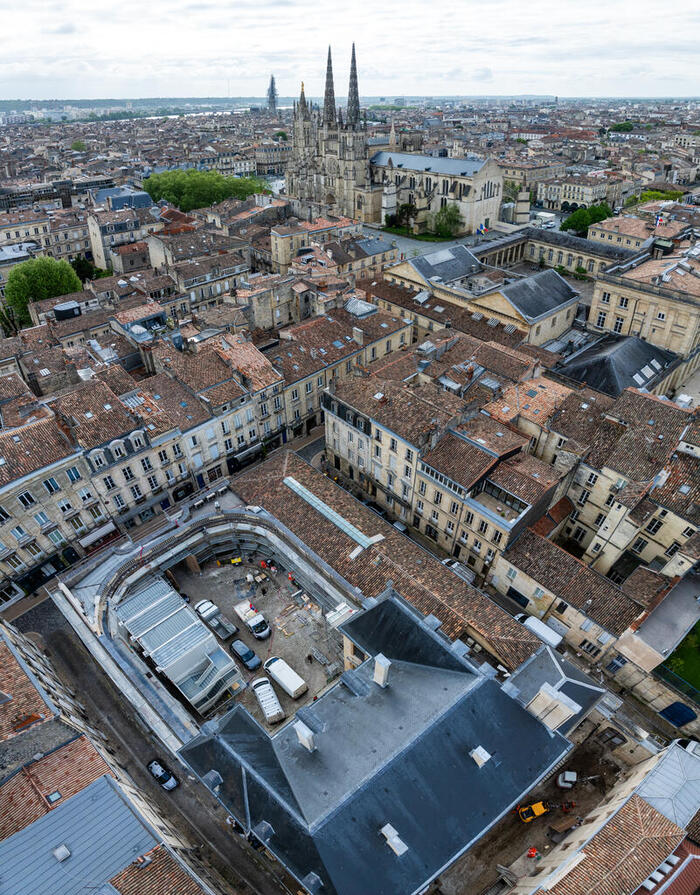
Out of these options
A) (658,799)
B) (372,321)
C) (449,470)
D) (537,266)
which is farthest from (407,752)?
(537,266)

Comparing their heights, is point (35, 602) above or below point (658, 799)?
below

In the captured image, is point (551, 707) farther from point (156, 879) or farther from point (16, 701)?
point (16, 701)

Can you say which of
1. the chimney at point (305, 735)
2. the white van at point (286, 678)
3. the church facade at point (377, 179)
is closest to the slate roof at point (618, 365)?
the white van at point (286, 678)

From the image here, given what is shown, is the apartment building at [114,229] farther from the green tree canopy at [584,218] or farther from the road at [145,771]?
the green tree canopy at [584,218]

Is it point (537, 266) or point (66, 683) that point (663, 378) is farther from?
point (66, 683)

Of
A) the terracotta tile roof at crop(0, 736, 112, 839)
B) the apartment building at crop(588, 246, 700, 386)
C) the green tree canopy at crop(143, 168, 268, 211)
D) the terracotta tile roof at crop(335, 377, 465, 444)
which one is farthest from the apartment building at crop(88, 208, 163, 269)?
the terracotta tile roof at crop(0, 736, 112, 839)

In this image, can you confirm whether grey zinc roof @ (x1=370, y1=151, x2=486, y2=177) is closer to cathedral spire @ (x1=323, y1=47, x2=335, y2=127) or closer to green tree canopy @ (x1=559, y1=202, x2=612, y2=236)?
cathedral spire @ (x1=323, y1=47, x2=335, y2=127)

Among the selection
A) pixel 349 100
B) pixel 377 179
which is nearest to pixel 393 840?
pixel 377 179
